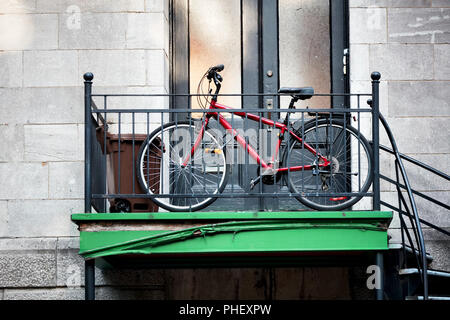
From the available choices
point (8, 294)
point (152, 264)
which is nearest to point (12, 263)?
point (8, 294)

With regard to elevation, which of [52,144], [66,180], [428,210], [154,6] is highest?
[154,6]

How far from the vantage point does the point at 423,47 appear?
27.7 feet

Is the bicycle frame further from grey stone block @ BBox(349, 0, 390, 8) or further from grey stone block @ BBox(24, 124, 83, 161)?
grey stone block @ BBox(349, 0, 390, 8)

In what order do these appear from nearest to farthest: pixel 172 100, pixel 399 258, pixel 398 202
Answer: pixel 399 258 → pixel 398 202 → pixel 172 100

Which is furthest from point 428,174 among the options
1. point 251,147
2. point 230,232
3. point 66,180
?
point 66,180

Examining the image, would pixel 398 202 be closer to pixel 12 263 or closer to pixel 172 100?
pixel 172 100

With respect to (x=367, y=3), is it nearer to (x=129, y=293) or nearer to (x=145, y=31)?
(x=145, y=31)

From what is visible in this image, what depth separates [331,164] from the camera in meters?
7.23

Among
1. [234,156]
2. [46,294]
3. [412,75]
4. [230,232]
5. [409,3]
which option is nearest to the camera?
[230,232]

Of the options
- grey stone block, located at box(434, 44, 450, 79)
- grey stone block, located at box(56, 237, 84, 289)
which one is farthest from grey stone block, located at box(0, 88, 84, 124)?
grey stone block, located at box(434, 44, 450, 79)

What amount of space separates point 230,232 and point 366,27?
2689 millimetres

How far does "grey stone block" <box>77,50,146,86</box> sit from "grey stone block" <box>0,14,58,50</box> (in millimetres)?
347

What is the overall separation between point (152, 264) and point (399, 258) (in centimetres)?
213

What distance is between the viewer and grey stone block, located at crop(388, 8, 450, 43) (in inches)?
332
